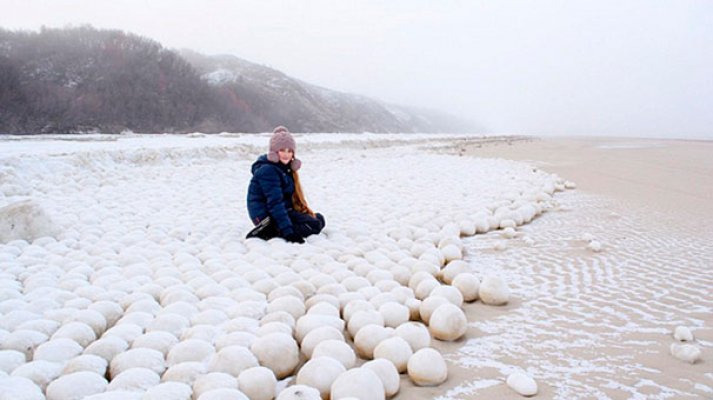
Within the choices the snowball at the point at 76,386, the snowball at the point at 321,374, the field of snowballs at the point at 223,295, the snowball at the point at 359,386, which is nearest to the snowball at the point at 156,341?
the field of snowballs at the point at 223,295

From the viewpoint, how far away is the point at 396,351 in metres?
2.10

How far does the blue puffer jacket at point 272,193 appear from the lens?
154 inches

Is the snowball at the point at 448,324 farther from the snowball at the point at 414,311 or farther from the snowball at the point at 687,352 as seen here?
the snowball at the point at 687,352

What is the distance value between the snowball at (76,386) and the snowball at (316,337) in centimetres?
80

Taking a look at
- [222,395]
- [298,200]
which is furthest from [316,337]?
[298,200]

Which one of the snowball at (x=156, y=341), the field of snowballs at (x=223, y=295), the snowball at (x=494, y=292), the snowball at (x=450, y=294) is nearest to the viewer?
the field of snowballs at (x=223, y=295)

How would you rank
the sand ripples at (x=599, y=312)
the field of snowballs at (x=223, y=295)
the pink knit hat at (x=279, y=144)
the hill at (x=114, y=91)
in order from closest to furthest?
the field of snowballs at (x=223, y=295) → the sand ripples at (x=599, y=312) → the pink knit hat at (x=279, y=144) → the hill at (x=114, y=91)

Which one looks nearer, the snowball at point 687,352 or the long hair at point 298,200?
the snowball at point 687,352

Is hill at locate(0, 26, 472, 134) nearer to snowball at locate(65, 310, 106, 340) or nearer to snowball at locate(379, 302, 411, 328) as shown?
snowball at locate(65, 310, 106, 340)

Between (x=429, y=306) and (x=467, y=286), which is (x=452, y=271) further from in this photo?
(x=429, y=306)

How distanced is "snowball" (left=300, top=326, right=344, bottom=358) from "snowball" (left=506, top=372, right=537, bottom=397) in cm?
76

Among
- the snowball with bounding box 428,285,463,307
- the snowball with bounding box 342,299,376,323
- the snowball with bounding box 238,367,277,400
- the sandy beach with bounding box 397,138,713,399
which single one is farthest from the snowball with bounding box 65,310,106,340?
the snowball with bounding box 428,285,463,307

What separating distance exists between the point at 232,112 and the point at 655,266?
2874 cm

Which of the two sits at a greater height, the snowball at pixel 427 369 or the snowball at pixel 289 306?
the snowball at pixel 289 306
